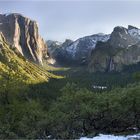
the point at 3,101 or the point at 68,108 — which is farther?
the point at 3,101

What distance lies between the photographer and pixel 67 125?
53375mm

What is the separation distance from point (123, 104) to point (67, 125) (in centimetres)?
818

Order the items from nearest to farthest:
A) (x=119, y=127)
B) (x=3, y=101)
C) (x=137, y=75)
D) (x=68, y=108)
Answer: (x=119, y=127)
(x=68, y=108)
(x=3, y=101)
(x=137, y=75)

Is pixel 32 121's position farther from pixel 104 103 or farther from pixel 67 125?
pixel 104 103

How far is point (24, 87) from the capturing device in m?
70.8

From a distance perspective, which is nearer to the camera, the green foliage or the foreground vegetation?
the foreground vegetation

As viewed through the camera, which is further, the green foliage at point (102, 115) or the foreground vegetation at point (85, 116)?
the green foliage at point (102, 115)

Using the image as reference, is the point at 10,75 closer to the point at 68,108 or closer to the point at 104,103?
the point at 68,108

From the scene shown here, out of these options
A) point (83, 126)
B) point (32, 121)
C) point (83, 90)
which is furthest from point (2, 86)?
point (83, 126)

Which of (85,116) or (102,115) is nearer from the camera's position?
(85,116)

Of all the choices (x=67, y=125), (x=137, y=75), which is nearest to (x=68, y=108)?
(x=67, y=125)

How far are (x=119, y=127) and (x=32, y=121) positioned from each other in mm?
13845

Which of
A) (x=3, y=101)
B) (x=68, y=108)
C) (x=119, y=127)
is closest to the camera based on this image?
(x=119, y=127)

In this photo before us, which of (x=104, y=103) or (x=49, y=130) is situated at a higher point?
(x=104, y=103)
